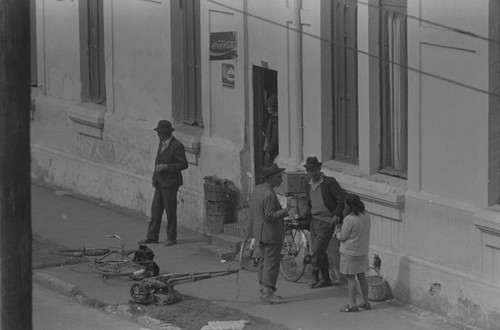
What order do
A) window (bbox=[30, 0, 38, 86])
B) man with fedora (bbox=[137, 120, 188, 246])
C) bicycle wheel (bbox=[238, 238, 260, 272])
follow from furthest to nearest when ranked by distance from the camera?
window (bbox=[30, 0, 38, 86])
man with fedora (bbox=[137, 120, 188, 246])
bicycle wheel (bbox=[238, 238, 260, 272])

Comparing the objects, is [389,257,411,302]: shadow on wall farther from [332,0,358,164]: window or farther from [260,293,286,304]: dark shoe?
[332,0,358,164]: window

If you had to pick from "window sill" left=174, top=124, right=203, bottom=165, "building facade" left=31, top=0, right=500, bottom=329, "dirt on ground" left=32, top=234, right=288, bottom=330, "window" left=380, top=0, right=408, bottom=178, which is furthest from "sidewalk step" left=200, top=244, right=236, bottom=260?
"window" left=380, top=0, right=408, bottom=178

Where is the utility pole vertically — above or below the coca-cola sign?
below

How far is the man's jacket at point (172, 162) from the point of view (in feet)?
60.8

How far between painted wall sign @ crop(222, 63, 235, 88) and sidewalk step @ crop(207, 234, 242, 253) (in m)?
2.23

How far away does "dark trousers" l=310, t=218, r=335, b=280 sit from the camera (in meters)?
16.1

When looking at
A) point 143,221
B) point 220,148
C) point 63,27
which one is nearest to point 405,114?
point 220,148

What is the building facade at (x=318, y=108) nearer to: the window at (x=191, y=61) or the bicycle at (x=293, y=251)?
the window at (x=191, y=61)

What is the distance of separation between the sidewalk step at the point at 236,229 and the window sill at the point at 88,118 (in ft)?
14.6

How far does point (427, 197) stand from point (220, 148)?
189 inches

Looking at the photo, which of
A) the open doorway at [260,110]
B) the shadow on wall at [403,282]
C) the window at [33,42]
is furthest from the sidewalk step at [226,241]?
the window at [33,42]

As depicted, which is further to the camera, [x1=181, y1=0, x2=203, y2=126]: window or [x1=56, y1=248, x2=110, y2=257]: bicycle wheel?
[x1=181, y1=0, x2=203, y2=126]: window

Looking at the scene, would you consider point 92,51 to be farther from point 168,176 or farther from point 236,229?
point 236,229

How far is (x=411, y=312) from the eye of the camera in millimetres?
15055
